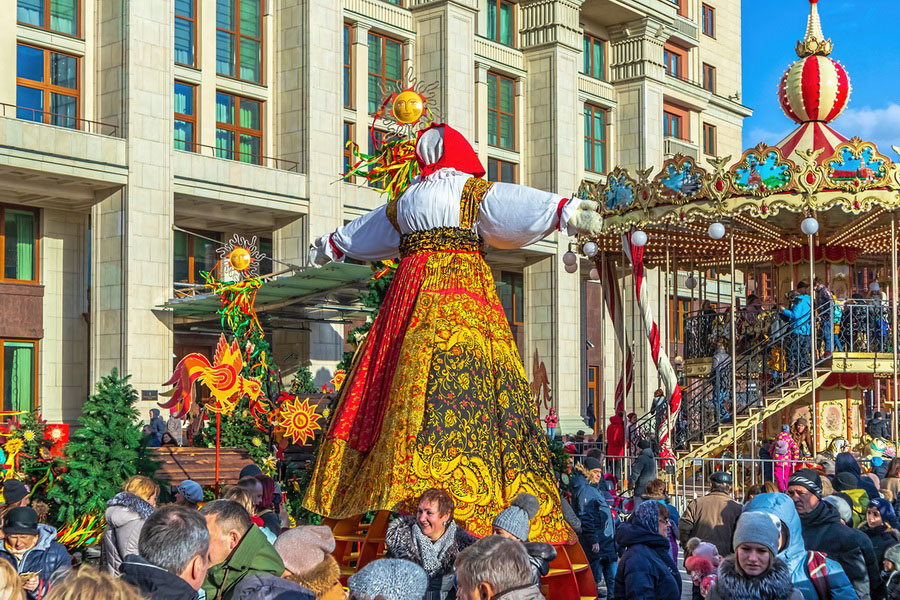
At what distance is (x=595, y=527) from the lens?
36.6 ft

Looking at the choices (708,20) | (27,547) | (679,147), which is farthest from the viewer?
(708,20)

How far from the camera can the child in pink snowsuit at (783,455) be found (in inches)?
639

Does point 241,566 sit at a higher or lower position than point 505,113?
lower

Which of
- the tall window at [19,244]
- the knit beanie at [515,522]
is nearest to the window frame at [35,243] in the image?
the tall window at [19,244]

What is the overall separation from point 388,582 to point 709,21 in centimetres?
4906

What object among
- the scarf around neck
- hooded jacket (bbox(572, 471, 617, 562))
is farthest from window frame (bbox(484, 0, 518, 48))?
the scarf around neck

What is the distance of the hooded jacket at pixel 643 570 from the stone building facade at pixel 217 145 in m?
15.2

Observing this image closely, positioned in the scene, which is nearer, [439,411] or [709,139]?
[439,411]

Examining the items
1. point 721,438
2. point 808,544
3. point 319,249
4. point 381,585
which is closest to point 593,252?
point 721,438

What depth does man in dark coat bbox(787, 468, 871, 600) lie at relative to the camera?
6980 millimetres

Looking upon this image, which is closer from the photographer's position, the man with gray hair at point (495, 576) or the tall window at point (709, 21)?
the man with gray hair at point (495, 576)

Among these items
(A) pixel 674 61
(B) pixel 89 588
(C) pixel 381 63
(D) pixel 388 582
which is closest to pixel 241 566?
(D) pixel 388 582

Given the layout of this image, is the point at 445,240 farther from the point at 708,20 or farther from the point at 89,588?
the point at 708,20

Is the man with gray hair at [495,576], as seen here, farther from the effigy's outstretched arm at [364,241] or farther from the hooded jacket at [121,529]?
the effigy's outstretched arm at [364,241]
